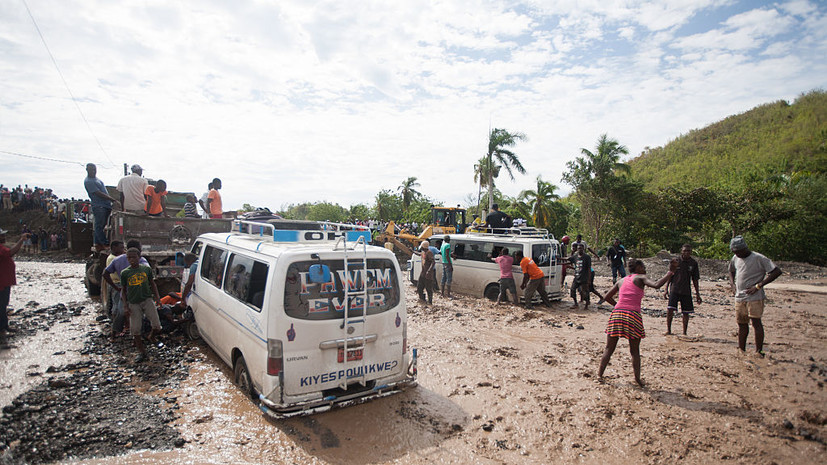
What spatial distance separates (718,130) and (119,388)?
61.6m

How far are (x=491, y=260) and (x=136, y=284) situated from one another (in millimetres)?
8469

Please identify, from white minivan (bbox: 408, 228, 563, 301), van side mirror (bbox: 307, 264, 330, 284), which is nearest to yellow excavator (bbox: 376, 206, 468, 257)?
white minivan (bbox: 408, 228, 563, 301)

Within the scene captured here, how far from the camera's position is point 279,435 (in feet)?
14.6

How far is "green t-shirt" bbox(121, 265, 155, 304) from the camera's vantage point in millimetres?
6426

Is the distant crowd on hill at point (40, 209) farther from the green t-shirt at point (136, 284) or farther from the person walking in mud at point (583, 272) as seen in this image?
the person walking in mud at point (583, 272)

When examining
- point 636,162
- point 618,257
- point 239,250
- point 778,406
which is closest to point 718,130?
point 636,162

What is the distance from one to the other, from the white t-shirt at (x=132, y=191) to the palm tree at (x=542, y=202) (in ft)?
96.2

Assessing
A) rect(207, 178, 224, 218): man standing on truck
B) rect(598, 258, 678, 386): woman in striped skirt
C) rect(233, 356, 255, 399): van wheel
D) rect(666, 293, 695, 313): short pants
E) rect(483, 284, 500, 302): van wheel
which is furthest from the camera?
rect(483, 284, 500, 302): van wheel

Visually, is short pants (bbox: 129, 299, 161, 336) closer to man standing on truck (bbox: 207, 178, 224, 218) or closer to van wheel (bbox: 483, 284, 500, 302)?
man standing on truck (bbox: 207, 178, 224, 218)

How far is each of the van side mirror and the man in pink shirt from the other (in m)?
7.28

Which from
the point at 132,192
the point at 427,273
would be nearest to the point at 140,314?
the point at 132,192

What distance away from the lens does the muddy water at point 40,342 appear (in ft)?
18.9

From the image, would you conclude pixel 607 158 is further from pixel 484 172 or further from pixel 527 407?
pixel 527 407

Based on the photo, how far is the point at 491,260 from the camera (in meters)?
12.0
